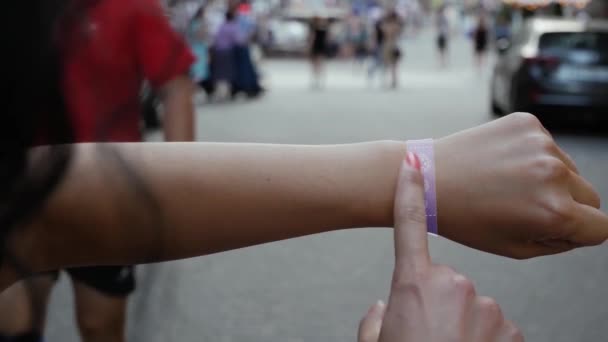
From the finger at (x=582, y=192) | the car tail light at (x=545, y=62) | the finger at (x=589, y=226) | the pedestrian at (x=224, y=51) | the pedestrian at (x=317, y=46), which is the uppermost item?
the finger at (x=582, y=192)

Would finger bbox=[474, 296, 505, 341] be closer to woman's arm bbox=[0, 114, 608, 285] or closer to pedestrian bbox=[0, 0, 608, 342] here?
pedestrian bbox=[0, 0, 608, 342]

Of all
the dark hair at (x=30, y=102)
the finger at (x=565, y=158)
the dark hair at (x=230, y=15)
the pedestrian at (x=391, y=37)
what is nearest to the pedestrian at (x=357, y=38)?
the pedestrian at (x=391, y=37)

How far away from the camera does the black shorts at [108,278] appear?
2334 mm

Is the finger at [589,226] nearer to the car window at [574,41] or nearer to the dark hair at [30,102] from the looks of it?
the dark hair at [30,102]

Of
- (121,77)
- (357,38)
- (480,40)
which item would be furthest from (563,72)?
(357,38)

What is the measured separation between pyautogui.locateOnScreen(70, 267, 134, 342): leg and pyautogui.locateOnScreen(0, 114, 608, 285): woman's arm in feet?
4.62

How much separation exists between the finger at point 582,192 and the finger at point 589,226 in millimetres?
14

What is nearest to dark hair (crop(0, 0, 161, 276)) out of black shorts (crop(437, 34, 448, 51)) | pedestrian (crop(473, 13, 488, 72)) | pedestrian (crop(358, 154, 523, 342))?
pedestrian (crop(358, 154, 523, 342))

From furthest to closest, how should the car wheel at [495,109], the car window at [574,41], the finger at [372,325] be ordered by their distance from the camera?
the car wheel at [495,109], the car window at [574,41], the finger at [372,325]

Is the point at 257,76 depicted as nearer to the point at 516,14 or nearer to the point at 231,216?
the point at 231,216

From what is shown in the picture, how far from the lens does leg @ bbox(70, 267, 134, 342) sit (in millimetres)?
2385

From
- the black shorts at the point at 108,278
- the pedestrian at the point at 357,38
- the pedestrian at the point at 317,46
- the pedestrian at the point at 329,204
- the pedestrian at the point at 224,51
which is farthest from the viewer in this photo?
the pedestrian at the point at 357,38

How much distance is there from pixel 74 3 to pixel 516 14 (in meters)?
41.3

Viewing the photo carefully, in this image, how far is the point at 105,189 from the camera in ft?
3.02
